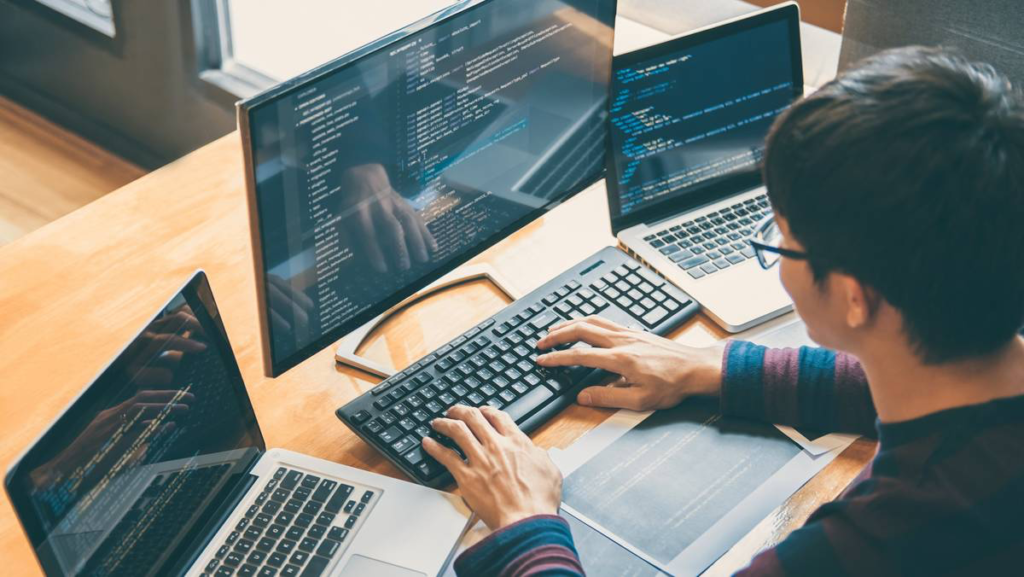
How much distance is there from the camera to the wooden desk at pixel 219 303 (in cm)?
117

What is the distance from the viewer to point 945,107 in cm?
80

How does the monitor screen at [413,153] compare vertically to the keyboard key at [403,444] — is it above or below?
above

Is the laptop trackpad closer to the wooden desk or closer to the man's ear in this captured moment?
the wooden desk

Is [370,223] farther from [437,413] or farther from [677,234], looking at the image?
[677,234]

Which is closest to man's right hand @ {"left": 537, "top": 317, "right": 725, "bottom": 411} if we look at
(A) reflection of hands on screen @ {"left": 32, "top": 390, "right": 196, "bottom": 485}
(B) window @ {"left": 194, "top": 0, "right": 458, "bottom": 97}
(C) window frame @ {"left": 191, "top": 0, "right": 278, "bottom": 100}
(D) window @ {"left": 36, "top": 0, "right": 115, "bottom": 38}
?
(A) reflection of hands on screen @ {"left": 32, "top": 390, "right": 196, "bottom": 485}

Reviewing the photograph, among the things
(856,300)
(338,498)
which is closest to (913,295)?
(856,300)

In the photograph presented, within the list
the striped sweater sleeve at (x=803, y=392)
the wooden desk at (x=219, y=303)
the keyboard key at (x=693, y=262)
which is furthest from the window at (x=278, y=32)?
the striped sweater sleeve at (x=803, y=392)

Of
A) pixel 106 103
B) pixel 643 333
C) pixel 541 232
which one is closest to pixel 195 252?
pixel 541 232

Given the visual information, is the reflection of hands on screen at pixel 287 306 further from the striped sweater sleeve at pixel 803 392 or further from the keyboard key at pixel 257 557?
the striped sweater sleeve at pixel 803 392

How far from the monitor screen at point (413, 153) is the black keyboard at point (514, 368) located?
10 cm

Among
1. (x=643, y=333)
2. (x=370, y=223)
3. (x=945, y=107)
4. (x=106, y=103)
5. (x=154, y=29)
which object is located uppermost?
(x=945, y=107)

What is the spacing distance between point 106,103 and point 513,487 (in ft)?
7.56

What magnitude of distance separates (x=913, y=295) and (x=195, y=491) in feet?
2.26

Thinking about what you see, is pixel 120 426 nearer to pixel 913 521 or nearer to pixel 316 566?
pixel 316 566
